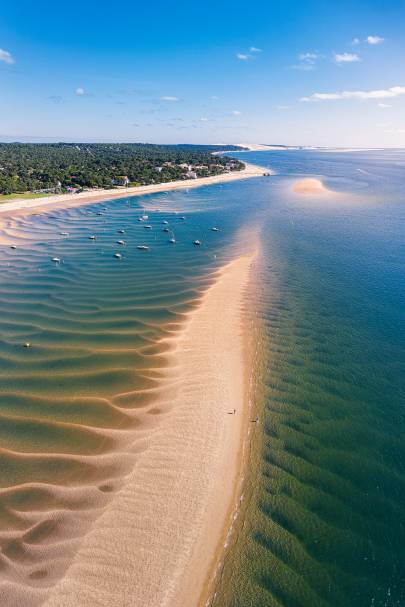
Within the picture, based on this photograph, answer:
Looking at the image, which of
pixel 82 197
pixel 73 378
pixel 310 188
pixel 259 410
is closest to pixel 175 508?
pixel 259 410

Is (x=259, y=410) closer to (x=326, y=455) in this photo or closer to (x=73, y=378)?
(x=326, y=455)

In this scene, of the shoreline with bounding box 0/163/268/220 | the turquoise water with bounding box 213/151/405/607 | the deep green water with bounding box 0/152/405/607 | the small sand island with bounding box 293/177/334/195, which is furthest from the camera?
the small sand island with bounding box 293/177/334/195

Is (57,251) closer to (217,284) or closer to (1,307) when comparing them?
(1,307)

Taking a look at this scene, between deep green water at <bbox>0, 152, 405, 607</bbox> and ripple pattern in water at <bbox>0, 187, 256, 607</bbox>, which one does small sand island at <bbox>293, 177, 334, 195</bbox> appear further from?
ripple pattern in water at <bbox>0, 187, 256, 607</bbox>

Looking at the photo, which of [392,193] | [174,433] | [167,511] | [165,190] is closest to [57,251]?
[174,433]

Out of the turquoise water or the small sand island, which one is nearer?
the turquoise water

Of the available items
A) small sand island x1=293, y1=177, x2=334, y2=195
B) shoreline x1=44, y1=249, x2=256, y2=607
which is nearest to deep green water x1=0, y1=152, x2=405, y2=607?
shoreline x1=44, y1=249, x2=256, y2=607

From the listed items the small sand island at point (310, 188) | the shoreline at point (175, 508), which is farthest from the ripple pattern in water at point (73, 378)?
the small sand island at point (310, 188)
